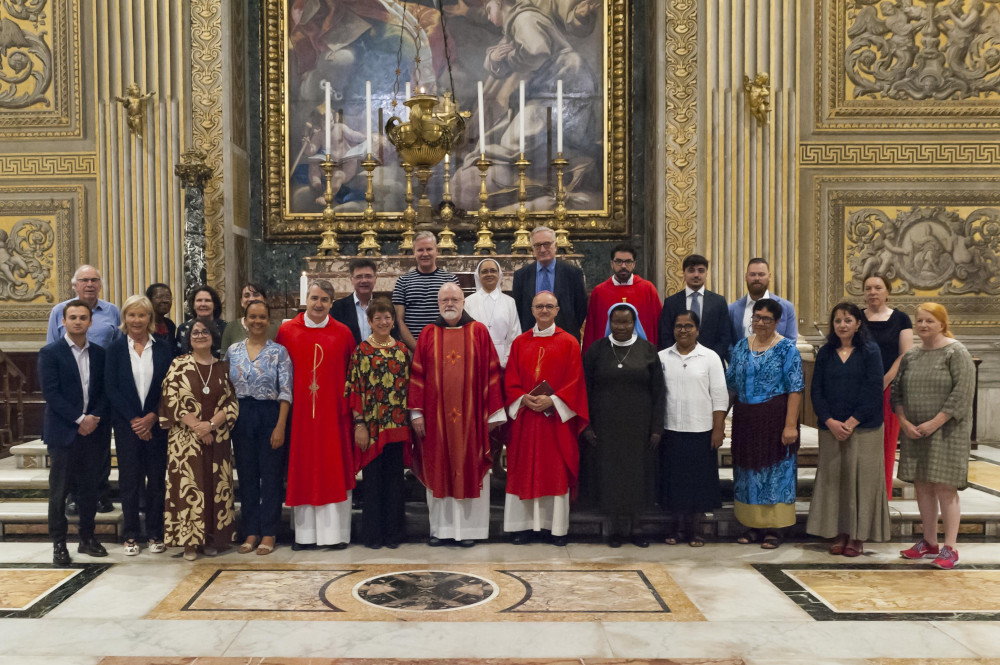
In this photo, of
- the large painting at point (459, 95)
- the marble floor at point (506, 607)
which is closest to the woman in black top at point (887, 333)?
the marble floor at point (506, 607)

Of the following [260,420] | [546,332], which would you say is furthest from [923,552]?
[260,420]

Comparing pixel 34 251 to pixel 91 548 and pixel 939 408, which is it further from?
pixel 939 408

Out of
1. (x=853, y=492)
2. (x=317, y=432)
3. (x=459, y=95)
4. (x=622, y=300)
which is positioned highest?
(x=459, y=95)

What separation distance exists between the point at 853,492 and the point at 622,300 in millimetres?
1908

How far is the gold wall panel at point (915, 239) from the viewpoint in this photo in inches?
344

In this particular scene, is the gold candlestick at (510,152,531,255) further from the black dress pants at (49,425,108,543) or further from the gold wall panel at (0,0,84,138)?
the gold wall panel at (0,0,84,138)

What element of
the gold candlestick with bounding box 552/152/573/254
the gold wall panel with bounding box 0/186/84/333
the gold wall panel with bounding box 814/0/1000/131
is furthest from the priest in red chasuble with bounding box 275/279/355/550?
the gold wall panel with bounding box 814/0/1000/131

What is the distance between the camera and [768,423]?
17.4 ft

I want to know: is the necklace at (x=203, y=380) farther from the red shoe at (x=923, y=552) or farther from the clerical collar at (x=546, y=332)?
the red shoe at (x=923, y=552)

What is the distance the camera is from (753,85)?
27.7 feet

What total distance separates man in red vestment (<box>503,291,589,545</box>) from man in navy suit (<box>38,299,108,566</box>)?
243 cm

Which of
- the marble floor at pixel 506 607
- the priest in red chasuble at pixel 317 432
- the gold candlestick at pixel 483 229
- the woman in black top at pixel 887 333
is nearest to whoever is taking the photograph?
the marble floor at pixel 506 607

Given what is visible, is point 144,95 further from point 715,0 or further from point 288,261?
point 715,0

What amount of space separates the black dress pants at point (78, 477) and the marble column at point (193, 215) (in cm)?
310
